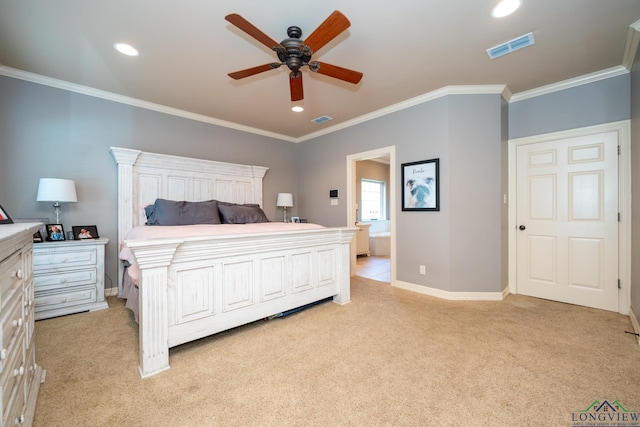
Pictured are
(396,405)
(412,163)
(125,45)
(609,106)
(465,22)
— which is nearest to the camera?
(396,405)

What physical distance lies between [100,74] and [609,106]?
5.33 metres

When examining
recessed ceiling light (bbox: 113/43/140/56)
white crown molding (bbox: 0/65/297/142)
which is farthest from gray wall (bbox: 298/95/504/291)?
recessed ceiling light (bbox: 113/43/140/56)

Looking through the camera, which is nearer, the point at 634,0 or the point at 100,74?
the point at 634,0

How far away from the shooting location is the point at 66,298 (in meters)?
2.70

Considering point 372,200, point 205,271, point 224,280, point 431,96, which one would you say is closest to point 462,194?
point 431,96

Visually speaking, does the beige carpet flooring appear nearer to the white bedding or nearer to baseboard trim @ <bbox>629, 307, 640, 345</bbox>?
baseboard trim @ <bbox>629, 307, 640, 345</bbox>

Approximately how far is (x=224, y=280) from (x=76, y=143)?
2.71 meters

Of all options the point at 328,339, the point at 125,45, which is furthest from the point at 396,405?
the point at 125,45

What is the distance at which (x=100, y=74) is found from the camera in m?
2.83

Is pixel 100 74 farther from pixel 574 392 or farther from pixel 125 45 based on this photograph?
pixel 574 392

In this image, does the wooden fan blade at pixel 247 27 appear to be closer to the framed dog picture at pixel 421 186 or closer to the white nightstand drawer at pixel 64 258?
the framed dog picture at pixel 421 186

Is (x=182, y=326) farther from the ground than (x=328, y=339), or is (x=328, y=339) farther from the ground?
(x=182, y=326)

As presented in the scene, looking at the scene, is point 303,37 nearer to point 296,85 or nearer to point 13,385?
point 296,85

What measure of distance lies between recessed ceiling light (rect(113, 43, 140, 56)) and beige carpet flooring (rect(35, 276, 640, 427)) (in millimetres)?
2506
